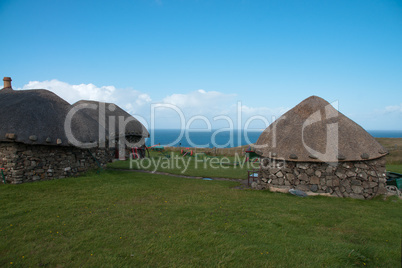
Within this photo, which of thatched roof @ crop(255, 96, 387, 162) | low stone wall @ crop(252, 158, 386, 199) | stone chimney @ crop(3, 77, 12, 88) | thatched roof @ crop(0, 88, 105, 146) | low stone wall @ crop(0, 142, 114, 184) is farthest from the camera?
stone chimney @ crop(3, 77, 12, 88)

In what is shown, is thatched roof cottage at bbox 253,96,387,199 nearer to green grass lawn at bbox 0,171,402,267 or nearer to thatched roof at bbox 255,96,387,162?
thatched roof at bbox 255,96,387,162

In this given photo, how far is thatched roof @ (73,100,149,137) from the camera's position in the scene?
70.2ft

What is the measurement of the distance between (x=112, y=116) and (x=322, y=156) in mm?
17997

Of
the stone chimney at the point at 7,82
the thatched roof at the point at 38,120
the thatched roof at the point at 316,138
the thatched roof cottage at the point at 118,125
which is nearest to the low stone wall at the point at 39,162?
the thatched roof at the point at 38,120

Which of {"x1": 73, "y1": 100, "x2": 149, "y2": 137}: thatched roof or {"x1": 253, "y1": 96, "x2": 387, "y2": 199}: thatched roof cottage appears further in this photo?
{"x1": 73, "y1": 100, "x2": 149, "y2": 137}: thatched roof

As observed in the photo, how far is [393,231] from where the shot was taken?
732 centimetres

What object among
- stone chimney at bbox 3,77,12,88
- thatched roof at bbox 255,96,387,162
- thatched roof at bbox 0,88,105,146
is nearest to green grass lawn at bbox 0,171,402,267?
thatched roof at bbox 255,96,387,162

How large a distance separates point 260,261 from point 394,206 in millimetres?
7883

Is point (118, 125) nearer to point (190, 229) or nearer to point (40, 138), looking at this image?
point (40, 138)

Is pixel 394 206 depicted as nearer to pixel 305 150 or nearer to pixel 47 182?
pixel 305 150

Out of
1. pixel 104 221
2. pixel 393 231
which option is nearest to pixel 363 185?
pixel 393 231

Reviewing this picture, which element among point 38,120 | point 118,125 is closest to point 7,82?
point 38,120

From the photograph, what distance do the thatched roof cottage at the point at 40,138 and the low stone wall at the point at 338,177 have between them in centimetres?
1139

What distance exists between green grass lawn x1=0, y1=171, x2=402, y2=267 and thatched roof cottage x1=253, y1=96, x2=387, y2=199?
0.95 m
